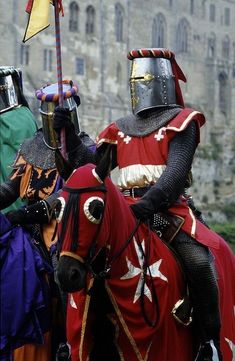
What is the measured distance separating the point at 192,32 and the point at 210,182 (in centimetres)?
1639

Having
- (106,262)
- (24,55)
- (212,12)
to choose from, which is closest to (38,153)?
(106,262)

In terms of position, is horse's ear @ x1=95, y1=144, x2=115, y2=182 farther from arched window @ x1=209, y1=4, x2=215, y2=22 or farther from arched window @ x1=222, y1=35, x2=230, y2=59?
arched window @ x1=222, y1=35, x2=230, y2=59

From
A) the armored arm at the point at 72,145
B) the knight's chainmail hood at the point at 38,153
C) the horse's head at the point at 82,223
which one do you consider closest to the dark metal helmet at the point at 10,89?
the knight's chainmail hood at the point at 38,153

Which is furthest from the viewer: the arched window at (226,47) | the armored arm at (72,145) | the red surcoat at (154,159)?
the arched window at (226,47)

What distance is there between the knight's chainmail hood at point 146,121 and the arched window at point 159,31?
207 ft

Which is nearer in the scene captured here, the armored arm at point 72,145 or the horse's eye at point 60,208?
the horse's eye at point 60,208

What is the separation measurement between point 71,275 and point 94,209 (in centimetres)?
47

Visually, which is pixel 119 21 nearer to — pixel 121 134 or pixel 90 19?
pixel 90 19

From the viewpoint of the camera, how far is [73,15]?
60.2 m

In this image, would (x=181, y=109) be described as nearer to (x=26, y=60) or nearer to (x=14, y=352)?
(x=14, y=352)

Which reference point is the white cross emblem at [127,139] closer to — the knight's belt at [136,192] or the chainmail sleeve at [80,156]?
the chainmail sleeve at [80,156]

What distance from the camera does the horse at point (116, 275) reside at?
4.96 metres

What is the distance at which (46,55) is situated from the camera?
189 ft

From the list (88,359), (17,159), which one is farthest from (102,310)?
(17,159)
